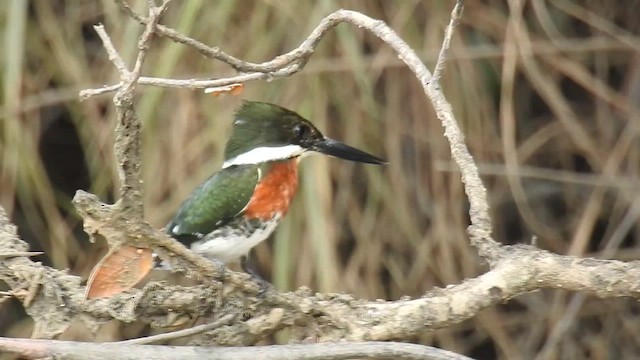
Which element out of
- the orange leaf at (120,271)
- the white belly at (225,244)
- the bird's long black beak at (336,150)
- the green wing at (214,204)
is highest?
the bird's long black beak at (336,150)

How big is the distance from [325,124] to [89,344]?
0.91 meters

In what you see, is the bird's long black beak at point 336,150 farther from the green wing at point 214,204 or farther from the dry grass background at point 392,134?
the dry grass background at point 392,134

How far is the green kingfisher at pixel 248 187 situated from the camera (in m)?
1.41

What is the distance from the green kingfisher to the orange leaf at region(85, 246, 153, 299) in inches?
15.4

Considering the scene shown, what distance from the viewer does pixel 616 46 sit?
1.93 metres

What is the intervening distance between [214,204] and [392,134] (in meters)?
0.52

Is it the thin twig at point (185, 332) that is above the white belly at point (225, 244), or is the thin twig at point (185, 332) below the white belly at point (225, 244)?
below

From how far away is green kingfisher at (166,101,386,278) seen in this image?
4.63 feet

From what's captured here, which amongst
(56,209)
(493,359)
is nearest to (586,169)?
(493,359)

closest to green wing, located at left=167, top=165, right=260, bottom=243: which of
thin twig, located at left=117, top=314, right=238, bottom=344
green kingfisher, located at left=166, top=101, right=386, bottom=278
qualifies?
green kingfisher, located at left=166, top=101, right=386, bottom=278

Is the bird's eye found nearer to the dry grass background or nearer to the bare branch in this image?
the dry grass background

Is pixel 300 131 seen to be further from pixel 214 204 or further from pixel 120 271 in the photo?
pixel 120 271

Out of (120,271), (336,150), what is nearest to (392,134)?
(336,150)

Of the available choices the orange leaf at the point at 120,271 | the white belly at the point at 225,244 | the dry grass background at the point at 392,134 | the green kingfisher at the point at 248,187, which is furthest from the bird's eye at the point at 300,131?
the orange leaf at the point at 120,271
